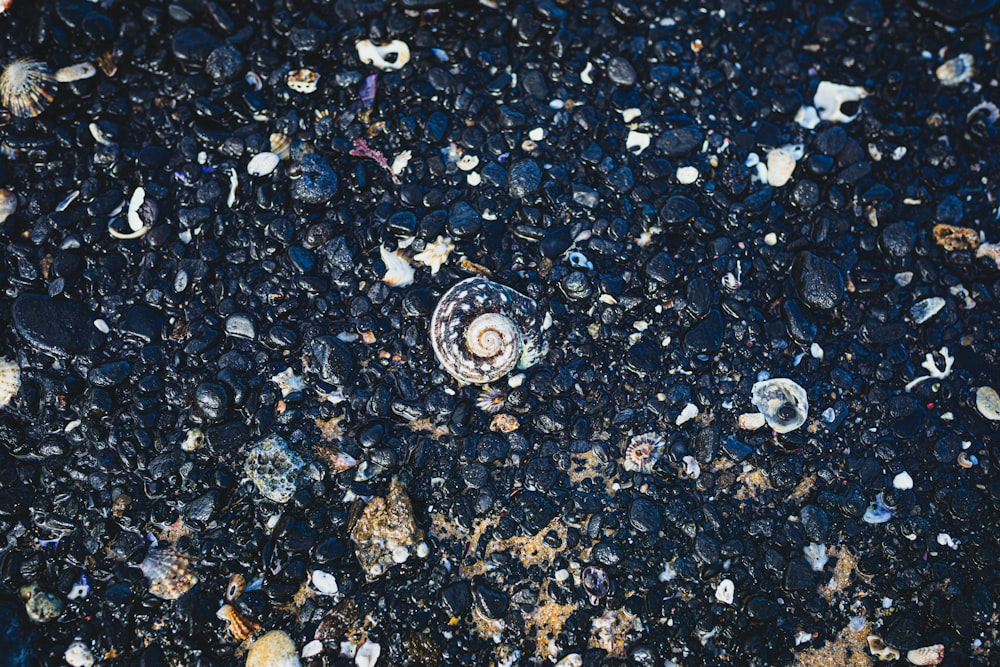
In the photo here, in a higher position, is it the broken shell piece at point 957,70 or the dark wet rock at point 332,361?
the broken shell piece at point 957,70

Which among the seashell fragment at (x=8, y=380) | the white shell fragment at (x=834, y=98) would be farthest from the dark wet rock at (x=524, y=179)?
the seashell fragment at (x=8, y=380)

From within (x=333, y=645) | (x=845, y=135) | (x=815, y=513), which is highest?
(x=845, y=135)

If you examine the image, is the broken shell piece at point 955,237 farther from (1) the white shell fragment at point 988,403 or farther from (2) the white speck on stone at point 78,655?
(2) the white speck on stone at point 78,655

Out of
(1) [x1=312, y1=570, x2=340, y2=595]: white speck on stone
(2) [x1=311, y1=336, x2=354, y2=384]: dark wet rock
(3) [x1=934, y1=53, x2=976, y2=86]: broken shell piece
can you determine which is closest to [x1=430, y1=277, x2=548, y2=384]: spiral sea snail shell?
(2) [x1=311, y1=336, x2=354, y2=384]: dark wet rock

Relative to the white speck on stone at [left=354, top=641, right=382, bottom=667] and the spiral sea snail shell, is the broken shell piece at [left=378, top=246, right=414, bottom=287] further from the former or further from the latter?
the white speck on stone at [left=354, top=641, right=382, bottom=667]

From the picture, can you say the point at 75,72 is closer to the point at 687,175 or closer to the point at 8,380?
the point at 8,380

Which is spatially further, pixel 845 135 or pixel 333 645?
pixel 845 135

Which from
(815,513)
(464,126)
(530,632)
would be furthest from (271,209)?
(815,513)

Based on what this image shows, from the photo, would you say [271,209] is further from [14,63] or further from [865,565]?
[865,565]
